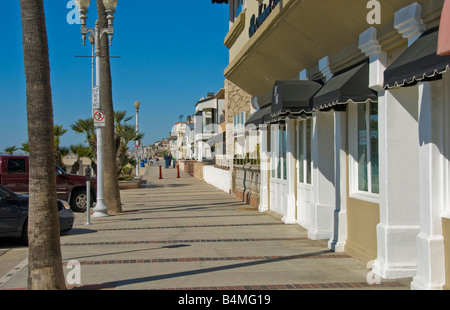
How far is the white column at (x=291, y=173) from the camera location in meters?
13.6

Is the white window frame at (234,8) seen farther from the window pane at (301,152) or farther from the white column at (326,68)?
the white column at (326,68)

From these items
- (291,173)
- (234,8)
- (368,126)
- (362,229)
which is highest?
(234,8)

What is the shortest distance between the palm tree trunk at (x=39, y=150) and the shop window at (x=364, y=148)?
4951 millimetres

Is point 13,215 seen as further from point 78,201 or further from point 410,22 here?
point 410,22

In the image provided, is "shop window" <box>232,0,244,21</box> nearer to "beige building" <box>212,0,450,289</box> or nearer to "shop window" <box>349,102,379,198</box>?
"beige building" <box>212,0,450,289</box>

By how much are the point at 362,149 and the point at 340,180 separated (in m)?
0.88

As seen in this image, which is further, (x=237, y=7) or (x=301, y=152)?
(x=237, y=7)

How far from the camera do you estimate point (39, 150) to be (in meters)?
6.23

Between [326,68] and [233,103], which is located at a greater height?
[233,103]

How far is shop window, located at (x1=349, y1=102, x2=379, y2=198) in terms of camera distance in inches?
345

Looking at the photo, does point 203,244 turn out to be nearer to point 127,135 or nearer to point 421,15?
point 421,15

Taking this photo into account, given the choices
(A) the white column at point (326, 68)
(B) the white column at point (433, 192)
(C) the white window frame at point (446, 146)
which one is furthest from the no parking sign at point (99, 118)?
(C) the white window frame at point (446, 146)

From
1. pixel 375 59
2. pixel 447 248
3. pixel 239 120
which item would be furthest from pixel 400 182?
pixel 239 120

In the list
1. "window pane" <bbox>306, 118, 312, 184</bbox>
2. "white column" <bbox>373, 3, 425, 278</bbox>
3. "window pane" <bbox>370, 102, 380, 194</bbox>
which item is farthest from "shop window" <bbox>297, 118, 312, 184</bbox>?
"white column" <bbox>373, 3, 425, 278</bbox>
